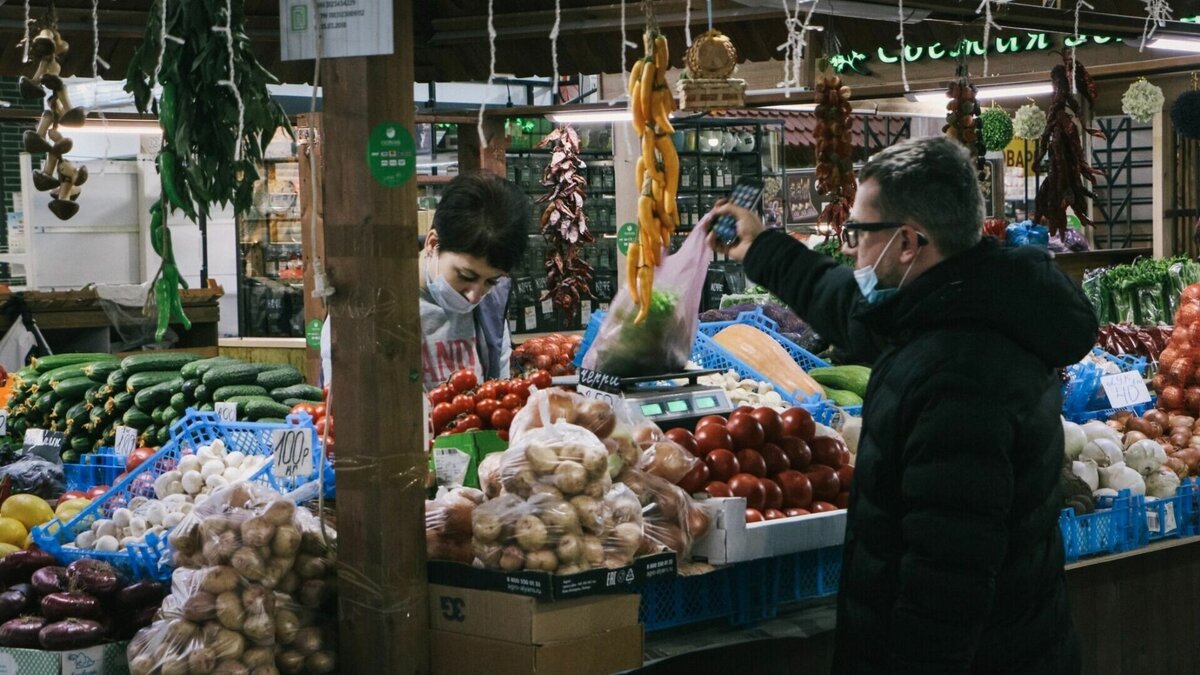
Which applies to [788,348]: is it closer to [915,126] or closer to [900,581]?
[900,581]

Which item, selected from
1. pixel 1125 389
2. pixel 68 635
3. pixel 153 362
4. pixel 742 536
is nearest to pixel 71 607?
pixel 68 635

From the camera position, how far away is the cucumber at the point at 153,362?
242 inches

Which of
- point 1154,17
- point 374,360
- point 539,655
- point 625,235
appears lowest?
point 539,655

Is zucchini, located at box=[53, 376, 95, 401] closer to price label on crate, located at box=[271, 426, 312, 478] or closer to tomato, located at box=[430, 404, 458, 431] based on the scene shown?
tomato, located at box=[430, 404, 458, 431]

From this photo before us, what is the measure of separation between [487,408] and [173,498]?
0.92 m

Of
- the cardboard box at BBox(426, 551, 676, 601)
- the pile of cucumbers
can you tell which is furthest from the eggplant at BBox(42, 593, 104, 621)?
the pile of cucumbers

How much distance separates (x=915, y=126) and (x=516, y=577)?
34.3ft

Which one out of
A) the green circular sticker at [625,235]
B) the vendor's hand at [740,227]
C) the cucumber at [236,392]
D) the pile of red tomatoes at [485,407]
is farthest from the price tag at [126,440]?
the vendor's hand at [740,227]

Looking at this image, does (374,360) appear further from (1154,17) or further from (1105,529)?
(1154,17)

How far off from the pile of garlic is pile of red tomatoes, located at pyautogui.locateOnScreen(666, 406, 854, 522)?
3.80ft

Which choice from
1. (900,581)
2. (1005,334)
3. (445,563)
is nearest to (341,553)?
(445,563)

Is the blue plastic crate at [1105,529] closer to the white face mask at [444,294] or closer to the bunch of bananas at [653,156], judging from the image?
the bunch of bananas at [653,156]

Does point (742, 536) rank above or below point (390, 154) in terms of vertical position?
below

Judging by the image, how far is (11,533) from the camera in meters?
3.87
